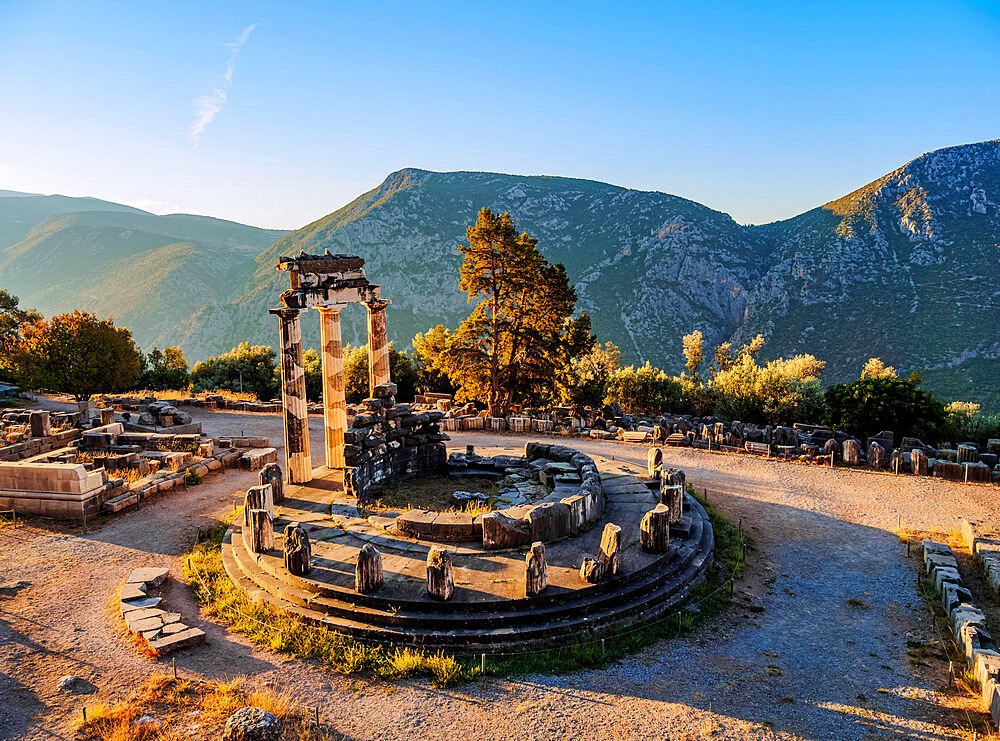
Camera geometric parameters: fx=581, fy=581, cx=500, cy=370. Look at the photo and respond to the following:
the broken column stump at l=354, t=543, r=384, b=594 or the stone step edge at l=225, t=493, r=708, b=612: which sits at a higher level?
the broken column stump at l=354, t=543, r=384, b=594

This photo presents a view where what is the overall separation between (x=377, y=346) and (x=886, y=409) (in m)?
19.2

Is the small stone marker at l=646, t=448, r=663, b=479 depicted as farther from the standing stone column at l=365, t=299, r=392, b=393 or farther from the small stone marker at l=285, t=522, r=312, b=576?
the small stone marker at l=285, t=522, r=312, b=576

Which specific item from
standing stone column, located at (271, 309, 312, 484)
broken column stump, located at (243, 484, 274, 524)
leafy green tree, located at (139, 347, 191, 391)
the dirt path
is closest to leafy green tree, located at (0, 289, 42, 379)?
leafy green tree, located at (139, 347, 191, 391)

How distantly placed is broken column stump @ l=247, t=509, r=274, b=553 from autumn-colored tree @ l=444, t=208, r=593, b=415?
48.6 feet

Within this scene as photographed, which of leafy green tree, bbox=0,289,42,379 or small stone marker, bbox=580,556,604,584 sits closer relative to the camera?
small stone marker, bbox=580,556,604,584

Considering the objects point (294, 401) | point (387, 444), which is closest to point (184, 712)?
point (294, 401)

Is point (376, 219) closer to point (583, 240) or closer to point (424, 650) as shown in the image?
point (583, 240)

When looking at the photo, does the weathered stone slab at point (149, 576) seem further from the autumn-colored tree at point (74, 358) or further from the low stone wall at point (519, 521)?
the autumn-colored tree at point (74, 358)

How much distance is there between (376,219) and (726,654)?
115 m

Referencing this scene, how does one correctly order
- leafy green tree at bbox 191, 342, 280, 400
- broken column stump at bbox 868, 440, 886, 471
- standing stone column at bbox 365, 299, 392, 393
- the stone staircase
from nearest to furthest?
the stone staircase → standing stone column at bbox 365, 299, 392, 393 → broken column stump at bbox 868, 440, 886, 471 → leafy green tree at bbox 191, 342, 280, 400

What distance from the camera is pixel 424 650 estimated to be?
8.80 meters

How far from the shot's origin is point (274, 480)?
13.8 meters

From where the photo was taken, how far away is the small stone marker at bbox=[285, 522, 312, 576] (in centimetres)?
1030

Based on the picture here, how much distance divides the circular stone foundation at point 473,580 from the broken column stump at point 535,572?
5.3 inches
